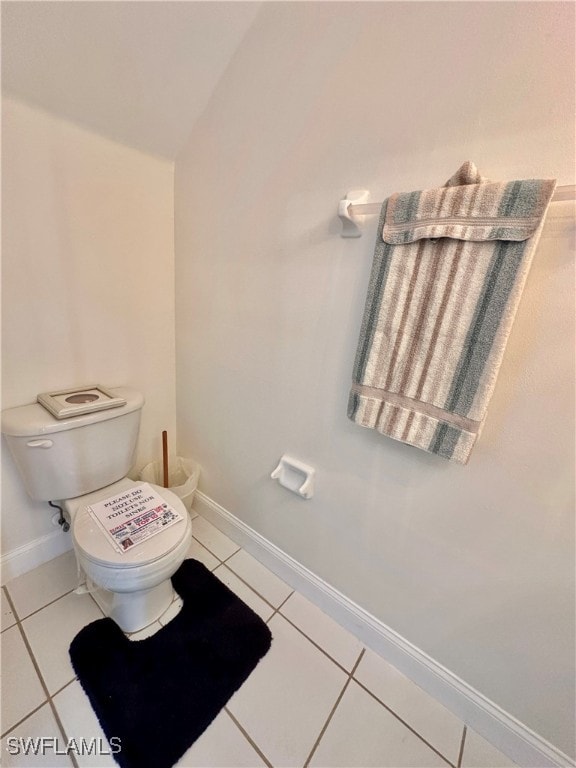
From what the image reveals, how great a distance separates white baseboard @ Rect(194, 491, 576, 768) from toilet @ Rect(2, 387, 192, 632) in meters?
0.46

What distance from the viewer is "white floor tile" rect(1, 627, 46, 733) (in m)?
0.92

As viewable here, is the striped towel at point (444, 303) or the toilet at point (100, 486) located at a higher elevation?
the striped towel at point (444, 303)

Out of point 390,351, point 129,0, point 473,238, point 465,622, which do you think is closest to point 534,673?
point 465,622

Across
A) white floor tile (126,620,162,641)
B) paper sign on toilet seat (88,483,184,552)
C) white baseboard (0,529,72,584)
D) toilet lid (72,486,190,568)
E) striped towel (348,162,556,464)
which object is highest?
striped towel (348,162,556,464)

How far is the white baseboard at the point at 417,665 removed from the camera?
2.94ft

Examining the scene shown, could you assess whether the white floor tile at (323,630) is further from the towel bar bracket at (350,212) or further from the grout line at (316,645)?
the towel bar bracket at (350,212)

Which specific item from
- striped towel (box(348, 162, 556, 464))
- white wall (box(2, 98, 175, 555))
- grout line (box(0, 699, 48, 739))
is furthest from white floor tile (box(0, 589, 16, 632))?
striped towel (box(348, 162, 556, 464))

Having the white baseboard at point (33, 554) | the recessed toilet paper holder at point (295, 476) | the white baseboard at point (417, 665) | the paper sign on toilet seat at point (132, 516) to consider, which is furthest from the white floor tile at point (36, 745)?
the recessed toilet paper holder at point (295, 476)

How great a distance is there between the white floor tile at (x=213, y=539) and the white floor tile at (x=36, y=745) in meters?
0.73

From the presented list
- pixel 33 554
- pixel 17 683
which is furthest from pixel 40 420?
pixel 17 683

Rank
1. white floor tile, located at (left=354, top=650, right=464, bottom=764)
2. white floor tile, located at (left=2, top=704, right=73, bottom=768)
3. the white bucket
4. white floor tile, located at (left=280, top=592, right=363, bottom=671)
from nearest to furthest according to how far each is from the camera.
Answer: white floor tile, located at (left=2, top=704, right=73, bottom=768) < white floor tile, located at (left=354, top=650, right=464, bottom=764) < white floor tile, located at (left=280, top=592, right=363, bottom=671) < the white bucket

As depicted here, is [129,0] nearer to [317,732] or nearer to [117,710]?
[117,710]

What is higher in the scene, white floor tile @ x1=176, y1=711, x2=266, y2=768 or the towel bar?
the towel bar

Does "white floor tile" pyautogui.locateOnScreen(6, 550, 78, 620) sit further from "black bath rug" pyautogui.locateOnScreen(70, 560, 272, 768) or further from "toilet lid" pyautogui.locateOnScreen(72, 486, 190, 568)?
"toilet lid" pyautogui.locateOnScreen(72, 486, 190, 568)
